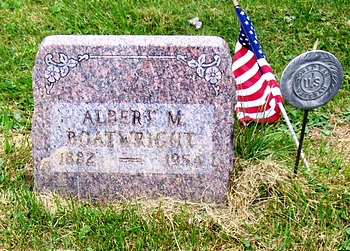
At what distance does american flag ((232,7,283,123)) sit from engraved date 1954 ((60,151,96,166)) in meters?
1.17

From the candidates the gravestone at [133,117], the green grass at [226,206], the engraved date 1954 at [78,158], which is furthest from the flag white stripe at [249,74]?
the engraved date 1954 at [78,158]

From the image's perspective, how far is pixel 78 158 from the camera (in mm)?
3682

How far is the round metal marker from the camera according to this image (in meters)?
3.35

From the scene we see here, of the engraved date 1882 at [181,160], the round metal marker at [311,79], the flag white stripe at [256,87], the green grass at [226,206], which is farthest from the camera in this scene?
the flag white stripe at [256,87]

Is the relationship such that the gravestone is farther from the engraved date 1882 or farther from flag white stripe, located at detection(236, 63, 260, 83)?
flag white stripe, located at detection(236, 63, 260, 83)

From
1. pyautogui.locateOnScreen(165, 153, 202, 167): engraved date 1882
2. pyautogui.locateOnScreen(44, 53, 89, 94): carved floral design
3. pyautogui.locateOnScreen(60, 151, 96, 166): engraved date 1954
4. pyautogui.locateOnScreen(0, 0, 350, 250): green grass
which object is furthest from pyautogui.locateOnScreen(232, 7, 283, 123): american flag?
pyautogui.locateOnScreen(44, 53, 89, 94): carved floral design

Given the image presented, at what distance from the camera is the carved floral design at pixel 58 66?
3449 millimetres

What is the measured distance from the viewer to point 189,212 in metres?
3.65

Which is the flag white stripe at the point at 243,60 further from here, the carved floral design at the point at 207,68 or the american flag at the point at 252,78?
the carved floral design at the point at 207,68

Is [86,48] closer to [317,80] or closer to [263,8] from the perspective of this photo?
[317,80]

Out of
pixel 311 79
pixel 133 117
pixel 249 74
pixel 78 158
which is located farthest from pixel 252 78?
pixel 78 158

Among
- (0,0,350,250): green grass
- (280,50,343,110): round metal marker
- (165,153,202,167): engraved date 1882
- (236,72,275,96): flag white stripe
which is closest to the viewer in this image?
(280,50,343,110): round metal marker

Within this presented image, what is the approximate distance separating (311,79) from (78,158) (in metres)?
1.45

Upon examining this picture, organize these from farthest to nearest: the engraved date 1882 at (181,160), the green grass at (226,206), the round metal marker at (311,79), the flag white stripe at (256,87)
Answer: the flag white stripe at (256,87) → the engraved date 1882 at (181,160) → the green grass at (226,206) → the round metal marker at (311,79)
